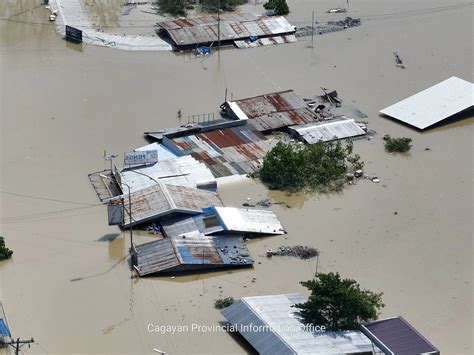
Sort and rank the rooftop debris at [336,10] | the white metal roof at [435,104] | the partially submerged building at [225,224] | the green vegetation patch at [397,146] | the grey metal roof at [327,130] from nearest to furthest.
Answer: the partially submerged building at [225,224] < the grey metal roof at [327,130] < the green vegetation patch at [397,146] < the white metal roof at [435,104] < the rooftop debris at [336,10]

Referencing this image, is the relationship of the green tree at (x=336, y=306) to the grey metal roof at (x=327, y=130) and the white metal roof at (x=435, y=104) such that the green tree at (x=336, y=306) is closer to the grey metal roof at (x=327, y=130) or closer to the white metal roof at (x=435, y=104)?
the grey metal roof at (x=327, y=130)

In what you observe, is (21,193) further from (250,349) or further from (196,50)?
(196,50)

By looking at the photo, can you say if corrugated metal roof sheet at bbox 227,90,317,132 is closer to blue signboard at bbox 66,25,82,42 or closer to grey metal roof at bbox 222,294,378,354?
blue signboard at bbox 66,25,82,42

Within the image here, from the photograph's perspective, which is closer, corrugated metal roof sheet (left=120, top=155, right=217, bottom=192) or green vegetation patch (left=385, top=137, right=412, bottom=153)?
corrugated metal roof sheet (left=120, top=155, right=217, bottom=192)

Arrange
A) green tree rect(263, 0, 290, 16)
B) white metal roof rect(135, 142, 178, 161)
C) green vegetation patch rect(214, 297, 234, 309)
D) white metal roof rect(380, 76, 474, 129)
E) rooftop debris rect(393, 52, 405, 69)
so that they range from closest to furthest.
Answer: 1. green vegetation patch rect(214, 297, 234, 309)
2. white metal roof rect(135, 142, 178, 161)
3. white metal roof rect(380, 76, 474, 129)
4. rooftop debris rect(393, 52, 405, 69)
5. green tree rect(263, 0, 290, 16)

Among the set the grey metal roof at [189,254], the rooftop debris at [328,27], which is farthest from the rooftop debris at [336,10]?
the grey metal roof at [189,254]


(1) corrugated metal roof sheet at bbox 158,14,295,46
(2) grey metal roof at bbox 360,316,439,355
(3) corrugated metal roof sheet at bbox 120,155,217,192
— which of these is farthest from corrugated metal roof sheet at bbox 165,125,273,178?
(2) grey metal roof at bbox 360,316,439,355

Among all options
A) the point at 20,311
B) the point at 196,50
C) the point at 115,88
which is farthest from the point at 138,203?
the point at 196,50
